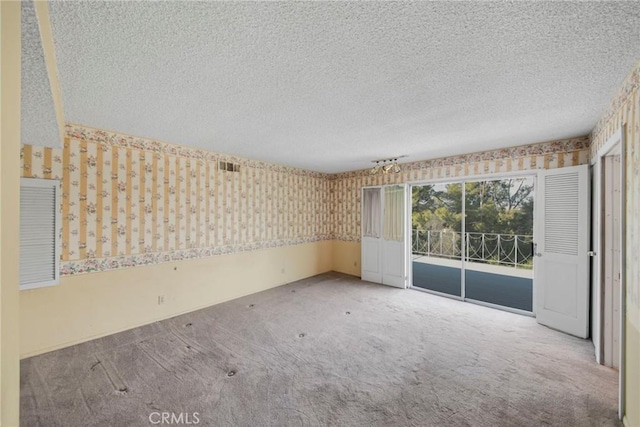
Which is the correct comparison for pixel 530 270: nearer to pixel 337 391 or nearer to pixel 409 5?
pixel 337 391

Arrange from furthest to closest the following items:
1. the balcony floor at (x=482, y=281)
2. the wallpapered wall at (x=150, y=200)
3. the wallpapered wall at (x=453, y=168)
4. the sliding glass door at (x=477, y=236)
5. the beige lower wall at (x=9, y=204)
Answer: the sliding glass door at (x=477, y=236) → the balcony floor at (x=482, y=281) → the wallpapered wall at (x=453, y=168) → the wallpapered wall at (x=150, y=200) → the beige lower wall at (x=9, y=204)

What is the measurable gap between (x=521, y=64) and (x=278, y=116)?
2.01 meters

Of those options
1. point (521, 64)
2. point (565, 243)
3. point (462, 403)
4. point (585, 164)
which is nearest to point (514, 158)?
point (585, 164)

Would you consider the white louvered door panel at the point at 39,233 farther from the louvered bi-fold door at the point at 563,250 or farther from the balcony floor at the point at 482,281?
the louvered bi-fold door at the point at 563,250

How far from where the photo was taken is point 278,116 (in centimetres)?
269

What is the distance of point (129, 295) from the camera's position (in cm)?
341

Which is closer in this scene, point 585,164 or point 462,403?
point 462,403

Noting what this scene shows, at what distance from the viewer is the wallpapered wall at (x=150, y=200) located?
9.93 feet

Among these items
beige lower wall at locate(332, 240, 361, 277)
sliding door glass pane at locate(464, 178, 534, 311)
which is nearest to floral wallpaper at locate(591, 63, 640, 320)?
sliding door glass pane at locate(464, 178, 534, 311)

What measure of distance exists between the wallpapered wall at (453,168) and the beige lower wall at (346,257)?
160mm

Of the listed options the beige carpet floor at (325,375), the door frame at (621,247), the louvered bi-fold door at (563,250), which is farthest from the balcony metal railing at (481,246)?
the door frame at (621,247)

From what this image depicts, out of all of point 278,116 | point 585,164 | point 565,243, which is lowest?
point 565,243

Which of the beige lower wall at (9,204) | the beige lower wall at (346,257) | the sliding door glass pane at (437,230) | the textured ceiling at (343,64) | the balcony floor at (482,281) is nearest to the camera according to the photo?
the beige lower wall at (9,204)

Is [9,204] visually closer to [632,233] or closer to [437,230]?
[632,233]
